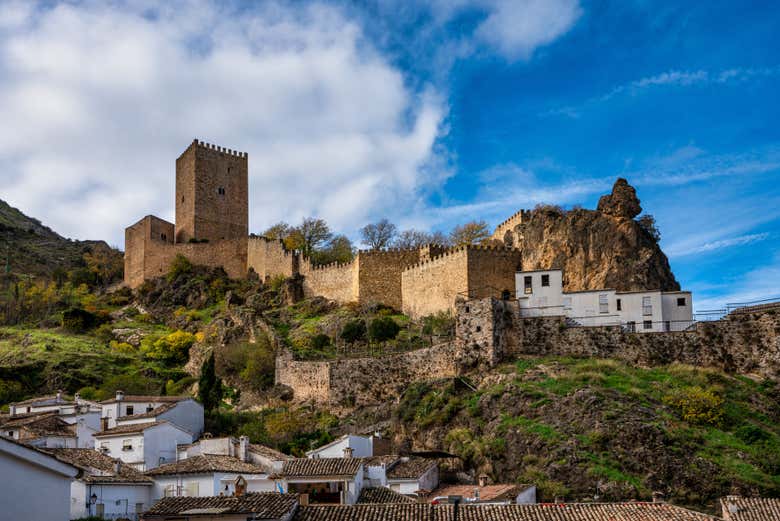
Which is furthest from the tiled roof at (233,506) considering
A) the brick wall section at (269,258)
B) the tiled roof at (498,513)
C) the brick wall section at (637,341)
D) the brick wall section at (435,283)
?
the brick wall section at (269,258)

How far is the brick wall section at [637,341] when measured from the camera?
3994 cm

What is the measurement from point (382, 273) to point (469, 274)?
9.14 meters

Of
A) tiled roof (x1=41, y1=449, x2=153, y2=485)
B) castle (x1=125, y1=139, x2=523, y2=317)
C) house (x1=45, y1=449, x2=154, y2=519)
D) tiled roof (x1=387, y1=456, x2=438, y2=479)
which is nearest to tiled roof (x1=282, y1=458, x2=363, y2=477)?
tiled roof (x1=387, y1=456, x2=438, y2=479)

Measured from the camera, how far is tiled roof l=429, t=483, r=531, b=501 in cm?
2904

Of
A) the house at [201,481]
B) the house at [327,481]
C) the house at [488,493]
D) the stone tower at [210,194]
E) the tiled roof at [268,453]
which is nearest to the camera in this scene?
the house at [327,481]

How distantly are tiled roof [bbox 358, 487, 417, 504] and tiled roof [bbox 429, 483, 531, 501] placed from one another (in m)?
2.15

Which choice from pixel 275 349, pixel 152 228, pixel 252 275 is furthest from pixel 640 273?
pixel 152 228

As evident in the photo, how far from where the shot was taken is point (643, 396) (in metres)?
37.1

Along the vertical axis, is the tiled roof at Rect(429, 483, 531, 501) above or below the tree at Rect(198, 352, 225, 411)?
below

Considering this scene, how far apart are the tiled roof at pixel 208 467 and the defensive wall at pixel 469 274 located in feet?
67.7

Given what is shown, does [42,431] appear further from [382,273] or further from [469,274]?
[382,273]

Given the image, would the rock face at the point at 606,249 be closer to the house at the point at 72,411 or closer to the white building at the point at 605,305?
the white building at the point at 605,305

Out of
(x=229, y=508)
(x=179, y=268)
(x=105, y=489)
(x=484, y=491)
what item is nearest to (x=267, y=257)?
(x=179, y=268)

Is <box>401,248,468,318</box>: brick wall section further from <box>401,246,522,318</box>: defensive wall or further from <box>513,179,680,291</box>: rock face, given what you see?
<box>513,179,680,291</box>: rock face
